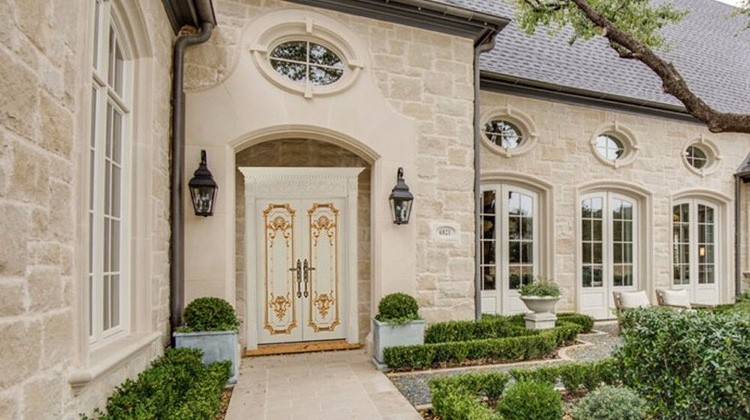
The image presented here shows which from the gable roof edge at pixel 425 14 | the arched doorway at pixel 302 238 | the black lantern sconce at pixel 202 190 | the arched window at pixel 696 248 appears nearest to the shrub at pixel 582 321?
the arched window at pixel 696 248

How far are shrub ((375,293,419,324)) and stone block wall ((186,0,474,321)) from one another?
355mm

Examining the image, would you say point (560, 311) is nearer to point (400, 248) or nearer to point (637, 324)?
point (400, 248)

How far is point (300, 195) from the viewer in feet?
22.0

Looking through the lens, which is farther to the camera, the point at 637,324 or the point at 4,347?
the point at 637,324

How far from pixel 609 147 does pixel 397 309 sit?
643cm

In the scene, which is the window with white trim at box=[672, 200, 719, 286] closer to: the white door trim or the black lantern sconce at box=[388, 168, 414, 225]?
the black lantern sconce at box=[388, 168, 414, 225]

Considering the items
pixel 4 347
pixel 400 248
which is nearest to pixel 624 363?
pixel 400 248

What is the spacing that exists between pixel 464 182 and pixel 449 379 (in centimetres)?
292

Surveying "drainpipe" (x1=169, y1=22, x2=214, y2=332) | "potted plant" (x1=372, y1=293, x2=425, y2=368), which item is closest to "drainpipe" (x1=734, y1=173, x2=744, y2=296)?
"potted plant" (x1=372, y1=293, x2=425, y2=368)

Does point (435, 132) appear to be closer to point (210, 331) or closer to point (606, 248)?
point (210, 331)

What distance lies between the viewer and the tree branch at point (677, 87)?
4.83 metres

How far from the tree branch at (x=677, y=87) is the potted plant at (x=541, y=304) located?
321 centimetres

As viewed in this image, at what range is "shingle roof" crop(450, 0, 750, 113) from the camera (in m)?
8.48

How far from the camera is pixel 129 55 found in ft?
12.3
